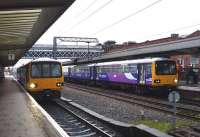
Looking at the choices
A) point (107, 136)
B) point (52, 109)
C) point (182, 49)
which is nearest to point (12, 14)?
point (52, 109)

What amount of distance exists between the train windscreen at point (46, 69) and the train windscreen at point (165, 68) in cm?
736

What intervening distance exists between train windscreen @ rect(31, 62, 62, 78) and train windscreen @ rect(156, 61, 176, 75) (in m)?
7.36

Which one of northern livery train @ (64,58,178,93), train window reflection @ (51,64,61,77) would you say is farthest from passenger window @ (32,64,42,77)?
northern livery train @ (64,58,178,93)

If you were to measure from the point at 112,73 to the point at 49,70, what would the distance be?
43.5ft

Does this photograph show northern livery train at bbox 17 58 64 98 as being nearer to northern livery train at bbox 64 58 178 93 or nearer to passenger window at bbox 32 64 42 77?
passenger window at bbox 32 64 42 77

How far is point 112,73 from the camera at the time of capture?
34.9m

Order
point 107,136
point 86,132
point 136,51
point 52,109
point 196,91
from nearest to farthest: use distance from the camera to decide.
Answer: point 107,136 < point 86,132 < point 52,109 < point 196,91 < point 136,51

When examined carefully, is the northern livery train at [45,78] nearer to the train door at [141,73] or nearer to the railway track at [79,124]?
the railway track at [79,124]

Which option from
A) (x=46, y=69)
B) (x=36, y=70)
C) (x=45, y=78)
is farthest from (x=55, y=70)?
(x=36, y=70)

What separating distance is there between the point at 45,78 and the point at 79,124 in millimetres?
7320

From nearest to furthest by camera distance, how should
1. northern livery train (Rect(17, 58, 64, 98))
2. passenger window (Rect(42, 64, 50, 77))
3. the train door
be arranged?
northern livery train (Rect(17, 58, 64, 98)) < passenger window (Rect(42, 64, 50, 77)) < the train door

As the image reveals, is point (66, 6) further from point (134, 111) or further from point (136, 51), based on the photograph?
point (136, 51)

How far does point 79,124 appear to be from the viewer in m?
15.1

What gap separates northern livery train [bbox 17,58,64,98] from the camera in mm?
21844
